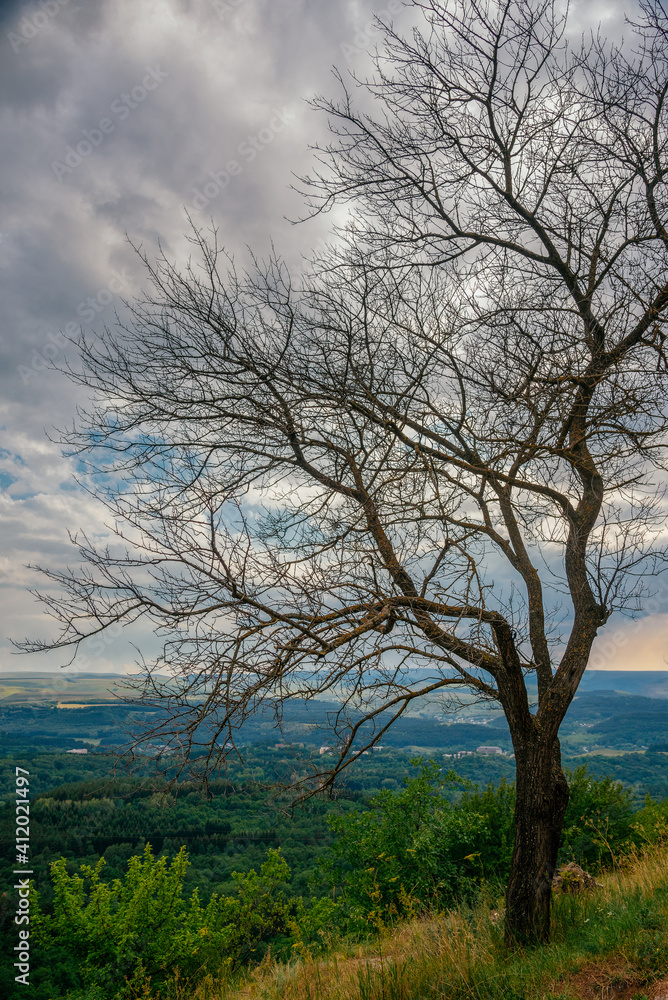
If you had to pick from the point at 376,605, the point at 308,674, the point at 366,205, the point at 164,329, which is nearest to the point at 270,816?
the point at 308,674

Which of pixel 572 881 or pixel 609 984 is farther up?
pixel 609 984

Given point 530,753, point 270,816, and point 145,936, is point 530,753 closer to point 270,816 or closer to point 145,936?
point 270,816

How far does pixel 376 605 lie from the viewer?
393 cm

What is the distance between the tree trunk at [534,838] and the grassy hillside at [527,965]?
0.23 meters

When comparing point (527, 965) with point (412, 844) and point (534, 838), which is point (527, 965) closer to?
point (534, 838)

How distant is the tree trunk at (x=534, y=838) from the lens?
4633 millimetres

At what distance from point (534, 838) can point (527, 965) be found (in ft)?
3.12

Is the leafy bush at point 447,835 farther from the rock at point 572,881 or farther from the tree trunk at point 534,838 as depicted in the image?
the tree trunk at point 534,838

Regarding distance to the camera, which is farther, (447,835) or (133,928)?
(133,928)

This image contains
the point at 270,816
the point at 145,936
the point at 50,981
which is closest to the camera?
the point at 270,816

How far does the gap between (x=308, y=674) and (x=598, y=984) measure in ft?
9.24

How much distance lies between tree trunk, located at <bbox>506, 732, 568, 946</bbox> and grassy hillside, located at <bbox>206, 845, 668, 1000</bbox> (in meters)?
0.23

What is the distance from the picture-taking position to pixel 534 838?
474 cm

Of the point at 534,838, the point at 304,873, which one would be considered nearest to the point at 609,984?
the point at 534,838
